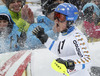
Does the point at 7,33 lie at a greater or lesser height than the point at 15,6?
lesser

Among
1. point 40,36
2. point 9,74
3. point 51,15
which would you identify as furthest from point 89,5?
point 9,74

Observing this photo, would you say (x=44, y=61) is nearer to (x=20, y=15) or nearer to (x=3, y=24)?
(x=3, y=24)

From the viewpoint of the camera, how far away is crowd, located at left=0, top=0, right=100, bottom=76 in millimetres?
1717

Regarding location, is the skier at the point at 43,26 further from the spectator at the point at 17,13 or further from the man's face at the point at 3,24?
the man's face at the point at 3,24

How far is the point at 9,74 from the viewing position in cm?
180

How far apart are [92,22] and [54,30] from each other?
2.06 metres

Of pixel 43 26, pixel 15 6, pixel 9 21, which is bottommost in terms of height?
pixel 43 26

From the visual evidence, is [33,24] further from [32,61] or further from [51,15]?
[32,61]

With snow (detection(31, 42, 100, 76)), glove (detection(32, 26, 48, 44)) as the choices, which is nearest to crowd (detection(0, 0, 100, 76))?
glove (detection(32, 26, 48, 44))

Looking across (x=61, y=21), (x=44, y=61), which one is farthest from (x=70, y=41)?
(x=44, y=61)

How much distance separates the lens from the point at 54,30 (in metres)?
2.48

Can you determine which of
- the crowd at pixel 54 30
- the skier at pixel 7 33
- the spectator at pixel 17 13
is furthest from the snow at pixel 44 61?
the spectator at pixel 17 13

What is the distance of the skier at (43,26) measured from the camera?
3092 mm

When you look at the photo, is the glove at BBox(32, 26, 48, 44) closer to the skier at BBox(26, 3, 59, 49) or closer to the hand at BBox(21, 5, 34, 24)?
the skier at BBox(26, 3, 59, 49)
